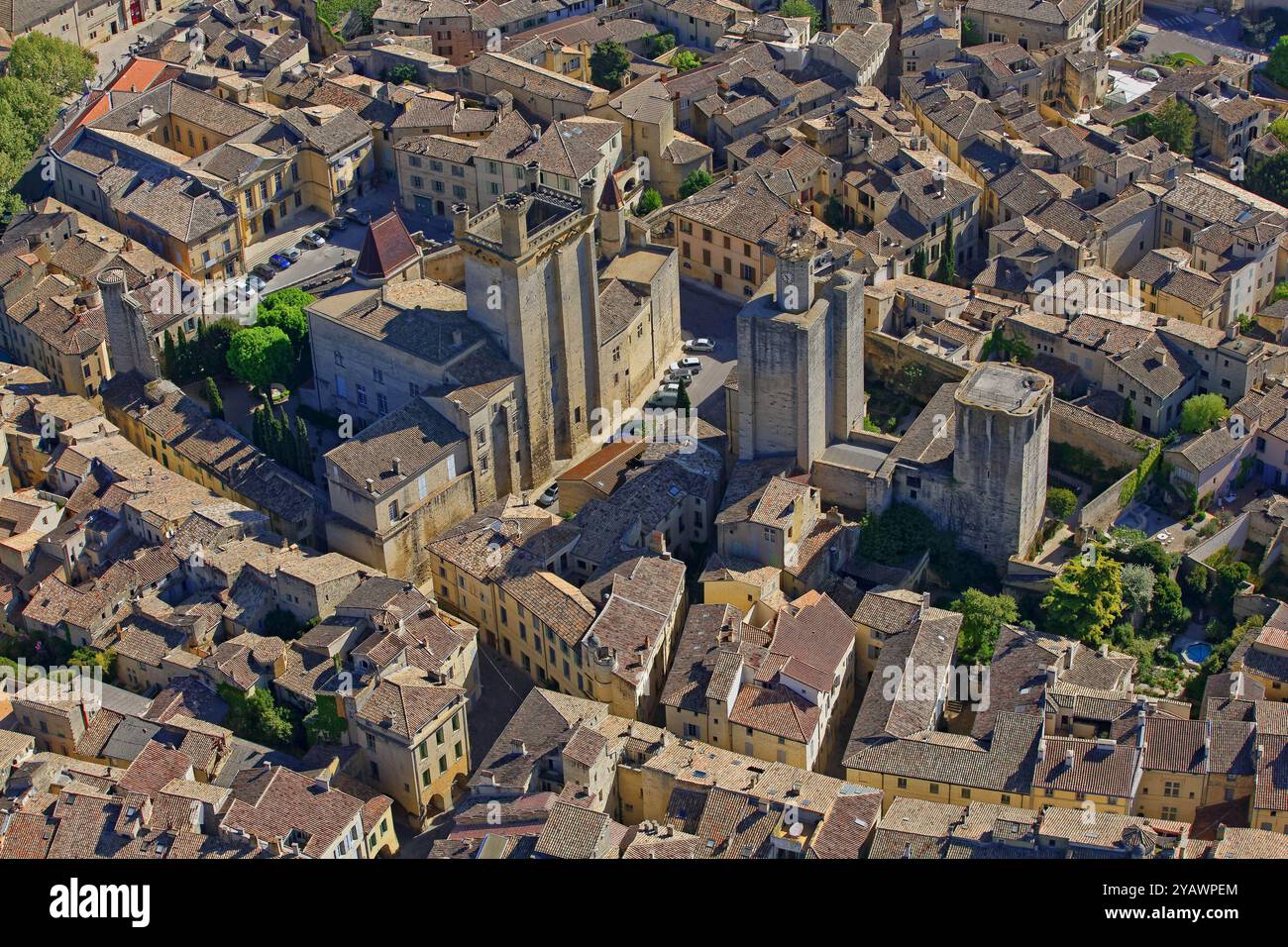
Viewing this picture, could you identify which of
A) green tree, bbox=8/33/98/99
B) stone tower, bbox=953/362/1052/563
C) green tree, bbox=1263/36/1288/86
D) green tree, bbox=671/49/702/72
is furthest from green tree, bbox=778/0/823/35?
stone tower, bbox=953/362/1052/563

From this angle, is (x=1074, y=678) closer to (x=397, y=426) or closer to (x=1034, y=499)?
(x=1034, y=499)

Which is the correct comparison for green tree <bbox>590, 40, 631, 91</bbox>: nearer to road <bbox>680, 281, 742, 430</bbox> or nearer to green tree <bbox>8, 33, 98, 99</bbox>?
road <bbox>680, 281, 742, 430</bbox>

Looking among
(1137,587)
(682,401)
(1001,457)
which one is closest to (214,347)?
(682,401)

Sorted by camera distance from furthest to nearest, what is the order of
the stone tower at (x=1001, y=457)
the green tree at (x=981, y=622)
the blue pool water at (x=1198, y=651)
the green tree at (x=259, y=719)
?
the stone tower at (x=1001, y=457), the blue pool water at (x=1198, y=651), the green tree at (x=981, y=622), the green tree at (x=259, y=719)

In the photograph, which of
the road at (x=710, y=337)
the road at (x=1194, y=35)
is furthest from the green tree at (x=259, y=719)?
the road at (x=1194, y=35)

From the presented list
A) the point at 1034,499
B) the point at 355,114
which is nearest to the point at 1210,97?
the point at 1034,499

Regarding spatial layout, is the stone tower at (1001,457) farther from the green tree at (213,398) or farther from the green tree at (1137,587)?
the green tree at (213,398)
